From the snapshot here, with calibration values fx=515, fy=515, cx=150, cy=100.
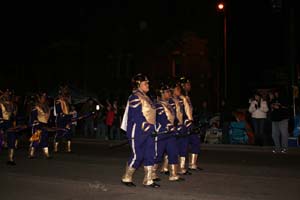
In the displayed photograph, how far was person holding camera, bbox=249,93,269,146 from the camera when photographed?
18.3m

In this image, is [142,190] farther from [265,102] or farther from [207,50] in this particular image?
[207,50]

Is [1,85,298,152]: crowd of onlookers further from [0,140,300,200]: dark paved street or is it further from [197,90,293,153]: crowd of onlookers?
[0,140,300,200]: dark paved street

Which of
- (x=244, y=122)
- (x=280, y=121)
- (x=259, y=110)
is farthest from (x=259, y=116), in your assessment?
(x=280, y=121)

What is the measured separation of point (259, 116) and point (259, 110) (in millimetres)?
226

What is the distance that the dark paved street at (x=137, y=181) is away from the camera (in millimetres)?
8992

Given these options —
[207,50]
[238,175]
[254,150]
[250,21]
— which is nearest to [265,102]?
[254,150]

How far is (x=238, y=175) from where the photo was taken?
1088 cm

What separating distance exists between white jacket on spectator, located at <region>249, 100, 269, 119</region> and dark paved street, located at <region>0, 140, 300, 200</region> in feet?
12.0

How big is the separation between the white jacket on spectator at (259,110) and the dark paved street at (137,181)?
3.65 meters

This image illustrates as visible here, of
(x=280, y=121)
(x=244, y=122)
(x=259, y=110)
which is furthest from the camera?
(x=244, y=122)

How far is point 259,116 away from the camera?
18.5 metres

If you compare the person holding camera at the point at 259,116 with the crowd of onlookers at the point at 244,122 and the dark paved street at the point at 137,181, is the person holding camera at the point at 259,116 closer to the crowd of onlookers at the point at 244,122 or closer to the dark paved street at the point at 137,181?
the crowd of onlookers at the point at 244,122

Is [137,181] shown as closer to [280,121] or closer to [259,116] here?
[280,121]

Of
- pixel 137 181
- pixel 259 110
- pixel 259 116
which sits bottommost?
pixel 137 181
